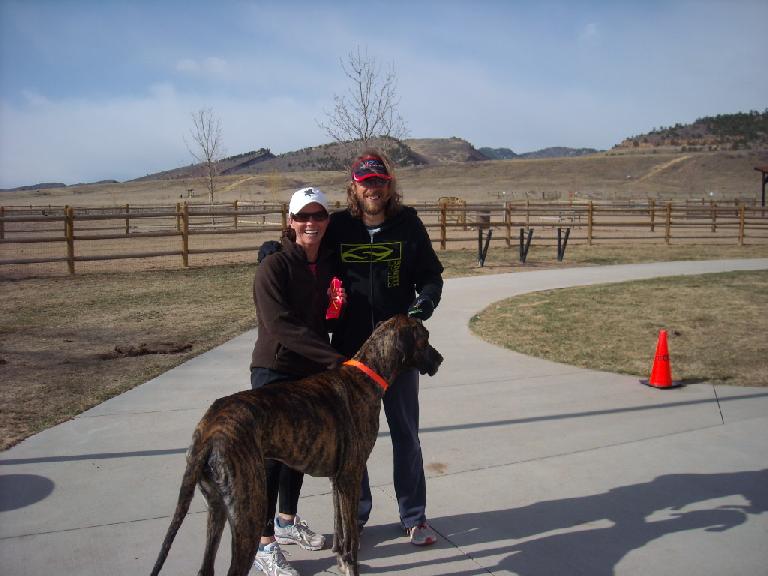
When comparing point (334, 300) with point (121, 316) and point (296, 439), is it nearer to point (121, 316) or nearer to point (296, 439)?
point (296, 439)

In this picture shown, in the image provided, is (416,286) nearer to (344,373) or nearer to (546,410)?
(344,373)

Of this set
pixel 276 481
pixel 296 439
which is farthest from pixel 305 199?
pixel 276 481

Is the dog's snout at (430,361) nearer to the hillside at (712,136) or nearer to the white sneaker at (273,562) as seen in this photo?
the white sneaker at (273,562)

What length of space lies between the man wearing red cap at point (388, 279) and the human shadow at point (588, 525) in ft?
0.68

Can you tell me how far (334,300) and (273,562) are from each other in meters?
1.27

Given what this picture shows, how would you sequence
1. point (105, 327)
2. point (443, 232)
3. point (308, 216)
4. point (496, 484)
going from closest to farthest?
point (308, 216)
point (496, 484)
point (105, 327)
point (443, 232)

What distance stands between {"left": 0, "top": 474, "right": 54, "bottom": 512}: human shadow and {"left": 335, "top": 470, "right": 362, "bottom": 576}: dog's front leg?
1.99 m

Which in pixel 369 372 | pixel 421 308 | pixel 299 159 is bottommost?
pixel 369 372

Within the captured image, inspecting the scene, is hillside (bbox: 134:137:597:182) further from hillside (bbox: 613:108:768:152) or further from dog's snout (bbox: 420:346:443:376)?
dog's snout (bbox: 420:346:443:376)

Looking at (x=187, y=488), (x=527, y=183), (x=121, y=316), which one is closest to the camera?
(x=187, y=488)

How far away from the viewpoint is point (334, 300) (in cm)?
345

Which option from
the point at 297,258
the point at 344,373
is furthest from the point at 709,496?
the point at 297,258

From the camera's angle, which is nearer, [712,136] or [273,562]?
[273,562]

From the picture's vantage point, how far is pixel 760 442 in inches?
199
